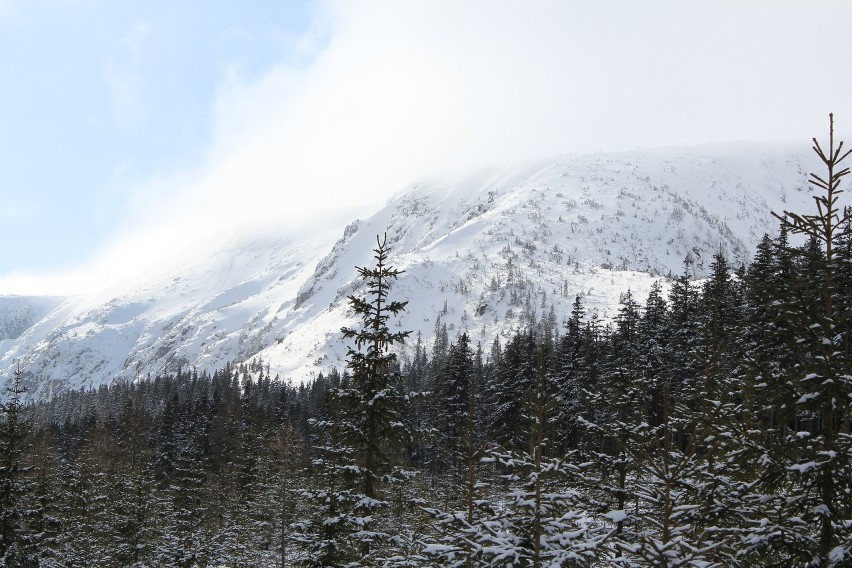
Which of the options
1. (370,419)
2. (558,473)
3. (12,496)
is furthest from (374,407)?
(12,496)

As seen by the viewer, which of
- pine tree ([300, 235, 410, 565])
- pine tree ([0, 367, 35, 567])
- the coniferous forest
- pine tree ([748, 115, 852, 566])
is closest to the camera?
pine tree ([748, 115, 852, 566])

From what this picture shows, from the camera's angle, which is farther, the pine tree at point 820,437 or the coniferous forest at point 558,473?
the coniferous forest at point 558,473

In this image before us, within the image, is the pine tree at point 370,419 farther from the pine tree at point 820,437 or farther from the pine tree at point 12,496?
the pine tree at point 12,496

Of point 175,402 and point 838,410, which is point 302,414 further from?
point 838,410

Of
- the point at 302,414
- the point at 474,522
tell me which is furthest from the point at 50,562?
the point at 302,414

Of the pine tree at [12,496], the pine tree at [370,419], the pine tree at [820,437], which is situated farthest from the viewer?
the pine tree at [12,496]

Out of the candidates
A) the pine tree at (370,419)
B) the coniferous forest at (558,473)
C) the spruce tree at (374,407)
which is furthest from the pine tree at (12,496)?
the spruce tree at (374,407)

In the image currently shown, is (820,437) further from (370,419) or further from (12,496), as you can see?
(12,496)

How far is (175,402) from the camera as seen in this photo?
7969 centimetres

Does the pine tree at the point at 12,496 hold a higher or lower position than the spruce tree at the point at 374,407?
lower

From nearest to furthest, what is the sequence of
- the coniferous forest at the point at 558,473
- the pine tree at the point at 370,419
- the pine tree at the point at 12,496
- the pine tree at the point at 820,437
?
the pine tree at the point at 820,437 → the coniferous forest at the point at 558,473 → the pine tree at the point at 370,419 → the pine tree at the point at 12,496

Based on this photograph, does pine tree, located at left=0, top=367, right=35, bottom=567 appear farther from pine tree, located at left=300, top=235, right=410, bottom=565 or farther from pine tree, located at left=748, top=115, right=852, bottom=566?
pine tree, located at left=748, top=115, right=852, bottom=566

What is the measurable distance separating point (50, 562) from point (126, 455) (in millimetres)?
23473

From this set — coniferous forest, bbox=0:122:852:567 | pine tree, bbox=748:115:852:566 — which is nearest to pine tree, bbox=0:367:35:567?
coniferous forest, bbox=0:122:852:567
